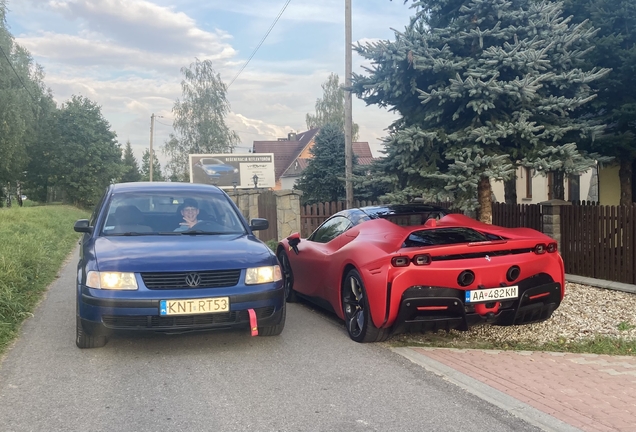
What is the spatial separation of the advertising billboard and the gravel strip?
94.4 feet

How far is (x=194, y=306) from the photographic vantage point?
4.96 metres

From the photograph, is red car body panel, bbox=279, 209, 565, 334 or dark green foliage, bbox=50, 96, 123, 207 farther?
dark green foliage, bbox=50, 96, 123, 207

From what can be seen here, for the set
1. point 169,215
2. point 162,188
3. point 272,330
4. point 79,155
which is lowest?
point 272,330

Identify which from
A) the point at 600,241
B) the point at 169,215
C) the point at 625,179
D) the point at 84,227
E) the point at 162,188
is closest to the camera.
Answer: the point at 84,227

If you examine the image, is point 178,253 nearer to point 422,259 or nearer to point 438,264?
point 422,259

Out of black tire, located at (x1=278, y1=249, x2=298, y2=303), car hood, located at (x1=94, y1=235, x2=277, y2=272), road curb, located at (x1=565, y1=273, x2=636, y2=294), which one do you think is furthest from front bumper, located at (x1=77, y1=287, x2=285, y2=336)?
road curb, located at (x1=565, y1=273, x2=636, y2=294)

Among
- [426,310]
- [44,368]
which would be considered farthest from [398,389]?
[44,368]

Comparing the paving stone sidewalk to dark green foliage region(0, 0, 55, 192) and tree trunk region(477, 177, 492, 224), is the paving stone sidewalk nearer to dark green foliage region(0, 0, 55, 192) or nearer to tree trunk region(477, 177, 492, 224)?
tree trunk region(477, 177, 492, 224)

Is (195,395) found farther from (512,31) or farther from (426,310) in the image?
(512,31)

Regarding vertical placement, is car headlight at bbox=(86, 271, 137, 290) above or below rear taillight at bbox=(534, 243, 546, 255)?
below

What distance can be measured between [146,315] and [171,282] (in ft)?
1.10

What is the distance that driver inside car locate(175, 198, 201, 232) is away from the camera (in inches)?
247

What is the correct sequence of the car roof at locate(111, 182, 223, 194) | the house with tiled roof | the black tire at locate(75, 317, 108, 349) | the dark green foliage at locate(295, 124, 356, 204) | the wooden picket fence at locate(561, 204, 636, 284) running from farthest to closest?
1. the house with tiled roof
2. the dark green foliage at locate(295, 124, 356, 204)
3. the wooden picket fence at locate(561, 204, 636, 284)
4. the car roof at locate(111, 182, 223, 194)
5. the black tire at locate(75, 317, 108, 349)

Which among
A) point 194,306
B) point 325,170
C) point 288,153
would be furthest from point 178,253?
point 288,153
